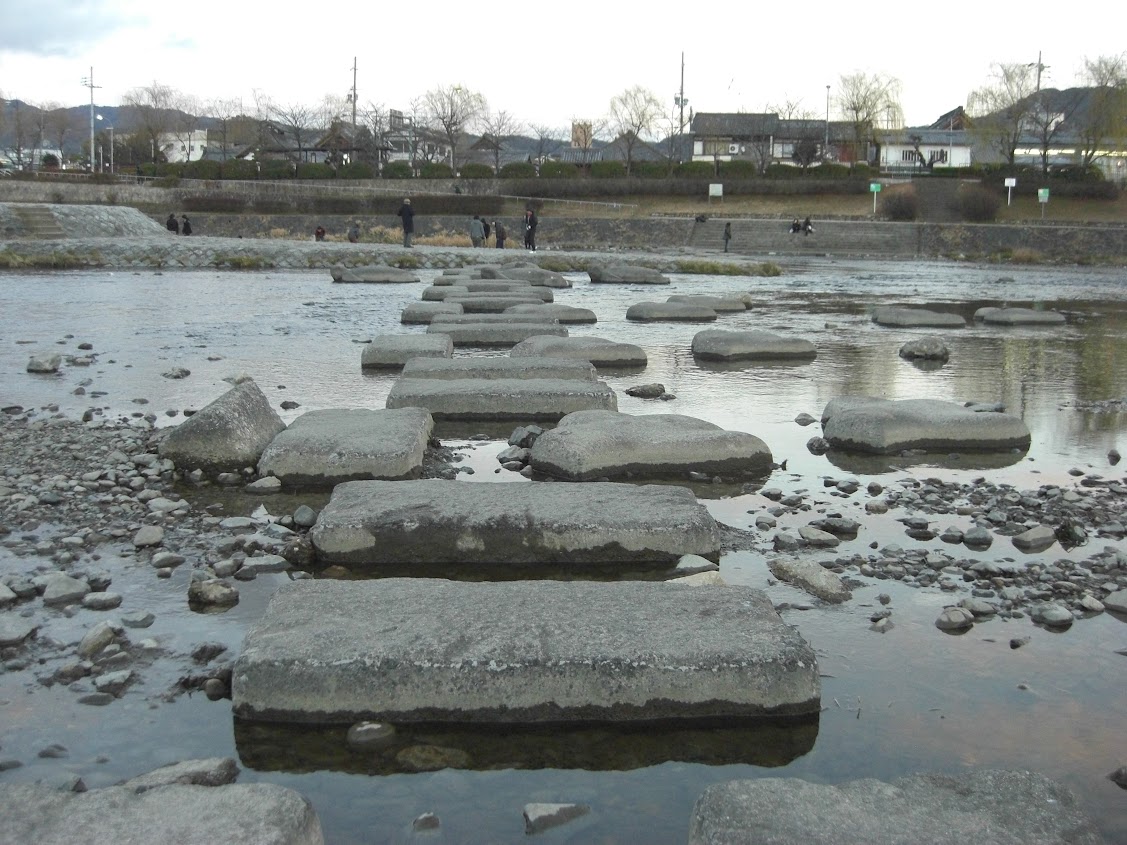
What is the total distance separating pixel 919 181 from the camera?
5781 cm

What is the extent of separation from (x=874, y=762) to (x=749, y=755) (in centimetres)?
31

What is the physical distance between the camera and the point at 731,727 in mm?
2779

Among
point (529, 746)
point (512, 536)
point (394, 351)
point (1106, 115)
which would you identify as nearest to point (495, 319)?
point (394, 351)

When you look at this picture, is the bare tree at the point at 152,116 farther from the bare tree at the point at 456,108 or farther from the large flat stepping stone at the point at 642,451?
the large flat stepping stone at the point at 642,451

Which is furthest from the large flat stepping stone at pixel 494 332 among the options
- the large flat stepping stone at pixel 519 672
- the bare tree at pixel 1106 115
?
the bare tree at pixel 1106 115

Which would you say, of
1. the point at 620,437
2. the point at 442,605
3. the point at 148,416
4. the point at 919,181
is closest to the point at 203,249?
the point at 148,416

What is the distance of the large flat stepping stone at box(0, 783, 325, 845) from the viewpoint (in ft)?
6.73

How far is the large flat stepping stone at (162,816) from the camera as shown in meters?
2.05

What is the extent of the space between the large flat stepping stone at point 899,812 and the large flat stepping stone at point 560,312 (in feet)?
30.9

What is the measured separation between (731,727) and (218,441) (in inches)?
128

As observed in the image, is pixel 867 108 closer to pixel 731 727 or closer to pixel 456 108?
pixel 456 108

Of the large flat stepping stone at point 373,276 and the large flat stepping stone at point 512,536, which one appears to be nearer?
the large flat stepping stone at point 512,536

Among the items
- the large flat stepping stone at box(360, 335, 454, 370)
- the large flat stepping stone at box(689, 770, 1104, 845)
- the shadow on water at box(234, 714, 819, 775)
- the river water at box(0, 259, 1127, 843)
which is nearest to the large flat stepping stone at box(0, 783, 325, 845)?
the river water at box(0, 259, 1127, 843)

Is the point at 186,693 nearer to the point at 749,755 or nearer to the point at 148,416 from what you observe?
the point at 749,755
